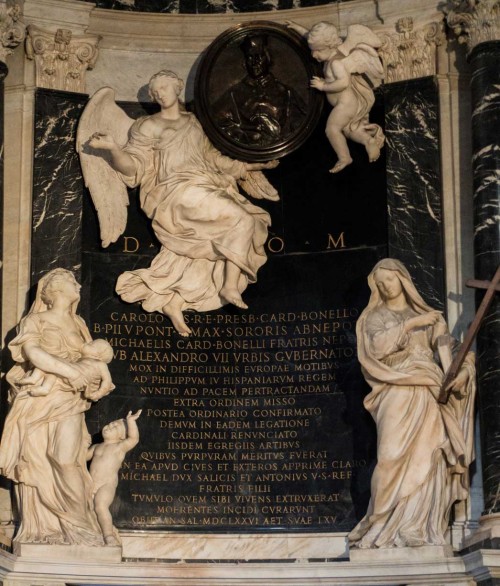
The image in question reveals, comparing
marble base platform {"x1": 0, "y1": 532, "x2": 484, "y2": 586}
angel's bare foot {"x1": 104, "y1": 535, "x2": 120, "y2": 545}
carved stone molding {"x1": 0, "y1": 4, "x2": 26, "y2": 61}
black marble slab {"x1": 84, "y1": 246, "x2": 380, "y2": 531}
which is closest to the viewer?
marble base platform {"x1": 0, "y1": 532, "x2": 484, "y2": 586}

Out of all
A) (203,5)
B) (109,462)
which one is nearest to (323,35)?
(203,5)

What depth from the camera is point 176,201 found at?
20516 mm

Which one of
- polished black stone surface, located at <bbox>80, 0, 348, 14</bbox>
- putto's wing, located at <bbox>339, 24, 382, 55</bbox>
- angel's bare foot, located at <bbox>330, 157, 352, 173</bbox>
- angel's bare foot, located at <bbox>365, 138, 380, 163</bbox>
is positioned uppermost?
polished black stone surface, located at <bbox>80, 0, 348, 14</bbox>

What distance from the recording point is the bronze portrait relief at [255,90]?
68.6 feet

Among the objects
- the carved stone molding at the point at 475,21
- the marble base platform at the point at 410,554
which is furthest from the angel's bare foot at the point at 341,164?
the marble base platform at the point at 410,554

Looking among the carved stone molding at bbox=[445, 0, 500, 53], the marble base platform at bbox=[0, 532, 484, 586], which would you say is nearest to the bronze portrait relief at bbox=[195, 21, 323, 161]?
the carved stone molding at bbox=[445, 0, 500, 53]

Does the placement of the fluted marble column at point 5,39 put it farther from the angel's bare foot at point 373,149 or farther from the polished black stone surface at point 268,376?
the angel's bare foot at point 373,149

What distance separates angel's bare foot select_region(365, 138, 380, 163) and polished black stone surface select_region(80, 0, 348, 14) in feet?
6.96

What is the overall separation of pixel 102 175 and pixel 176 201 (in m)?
0.98

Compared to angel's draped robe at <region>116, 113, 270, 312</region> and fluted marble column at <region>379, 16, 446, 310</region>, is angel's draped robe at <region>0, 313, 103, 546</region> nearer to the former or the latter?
angel's draped robe at <region>116, 113, 270, 312</region>

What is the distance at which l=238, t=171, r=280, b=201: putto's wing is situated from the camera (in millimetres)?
20875

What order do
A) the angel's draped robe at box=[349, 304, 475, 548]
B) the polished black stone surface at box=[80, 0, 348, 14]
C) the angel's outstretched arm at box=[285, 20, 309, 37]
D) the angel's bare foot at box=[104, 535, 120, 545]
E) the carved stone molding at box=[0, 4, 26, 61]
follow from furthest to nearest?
1. the polished black stone surface at box=[80, 0, 348, 14]
2. the angel's outstretched arm at box=[285, 20, 309, 37]
3. the carved stone molding at box=[0, 4, 26, 61]
4. the angel's bare foot at box=[104, 535, 120, 545]
5. the angel's draped robe at box=[349, 304, 475, 548]

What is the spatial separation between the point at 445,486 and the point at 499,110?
442 centimetres

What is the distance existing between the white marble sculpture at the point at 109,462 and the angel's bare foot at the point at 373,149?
427cm
